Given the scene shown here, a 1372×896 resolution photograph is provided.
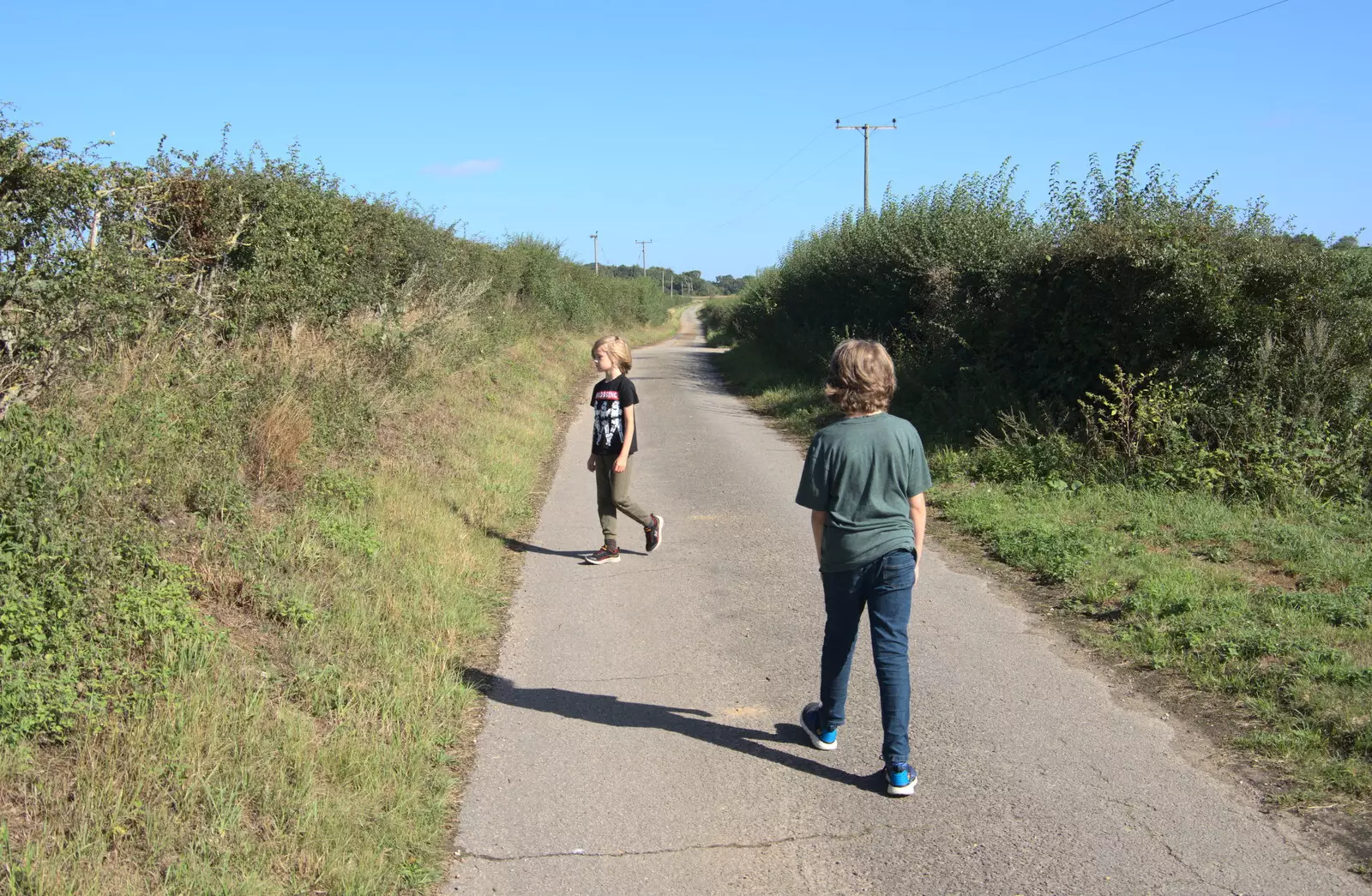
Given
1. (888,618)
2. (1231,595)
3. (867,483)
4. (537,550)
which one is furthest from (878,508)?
(537,550)

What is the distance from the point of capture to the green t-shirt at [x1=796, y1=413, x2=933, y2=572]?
4.05 meters

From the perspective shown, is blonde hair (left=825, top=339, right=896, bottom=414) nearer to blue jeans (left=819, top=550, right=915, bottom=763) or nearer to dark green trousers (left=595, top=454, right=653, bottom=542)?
blue jeans (left=819, top=550, right=915, bottom=763)

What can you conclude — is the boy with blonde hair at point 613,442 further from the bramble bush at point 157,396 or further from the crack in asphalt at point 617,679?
the crack in asphalt at point 617,679

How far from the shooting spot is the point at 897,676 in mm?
4035

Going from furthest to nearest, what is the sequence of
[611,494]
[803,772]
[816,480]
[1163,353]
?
[1163,353] → [611,494] → [803,772] → [816,480]

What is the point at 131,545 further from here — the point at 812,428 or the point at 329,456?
the point at 812,428

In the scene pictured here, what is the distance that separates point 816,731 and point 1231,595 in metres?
3.13

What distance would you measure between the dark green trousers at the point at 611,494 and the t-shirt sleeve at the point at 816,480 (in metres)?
3.48

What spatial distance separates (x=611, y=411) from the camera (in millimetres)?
7402

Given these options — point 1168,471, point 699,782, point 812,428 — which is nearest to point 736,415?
point 812,428

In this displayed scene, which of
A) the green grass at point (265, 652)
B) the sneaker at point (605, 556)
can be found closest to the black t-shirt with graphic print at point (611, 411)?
the sneaker at point (605, 556)

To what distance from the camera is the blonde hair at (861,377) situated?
4.07 meters

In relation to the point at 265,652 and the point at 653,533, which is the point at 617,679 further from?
the point at 653,533

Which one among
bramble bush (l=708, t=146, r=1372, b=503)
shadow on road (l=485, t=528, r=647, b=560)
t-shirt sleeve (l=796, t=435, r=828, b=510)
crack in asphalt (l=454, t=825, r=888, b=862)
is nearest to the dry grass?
shadow on road (l=485, t=528, r=647, b=560)
